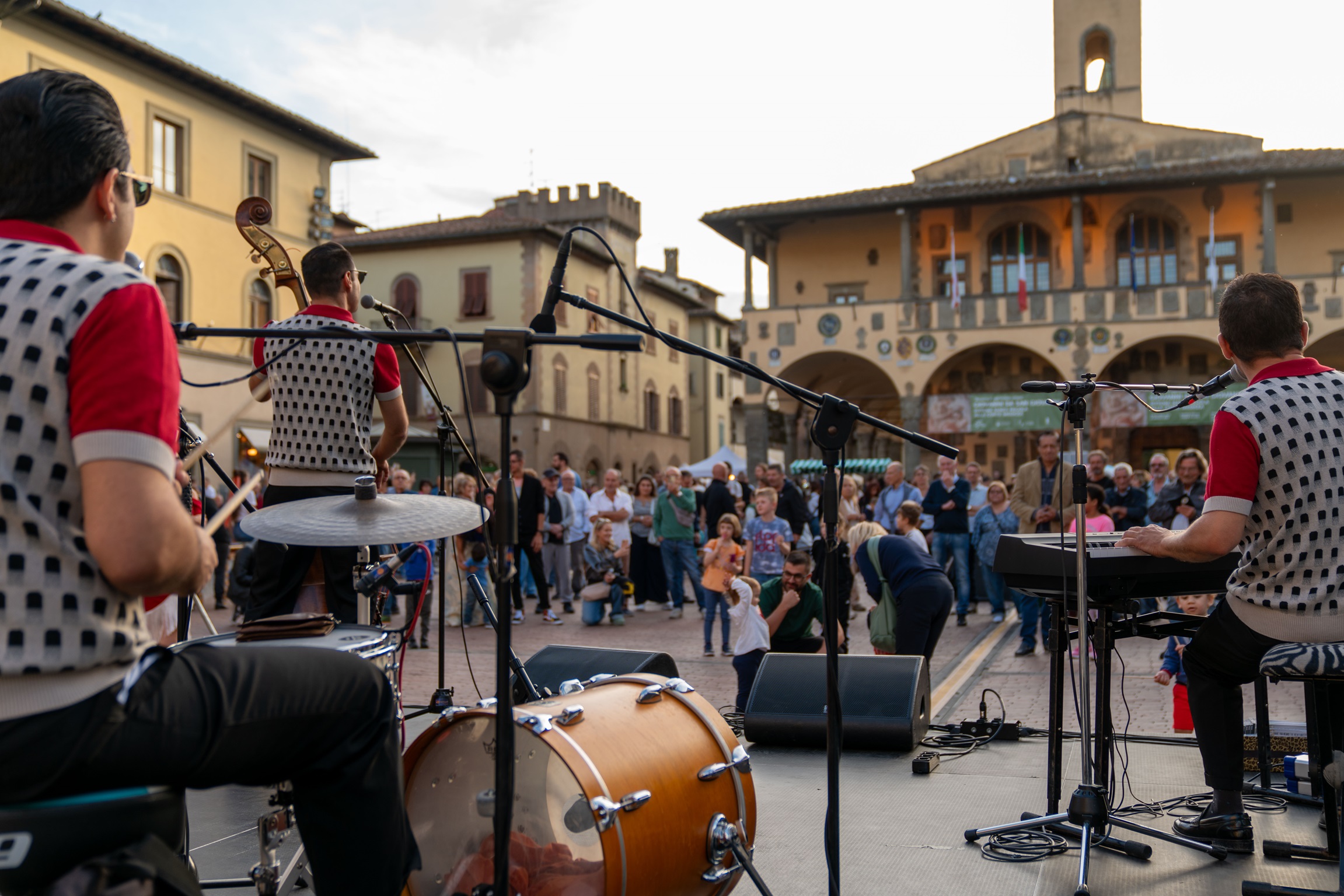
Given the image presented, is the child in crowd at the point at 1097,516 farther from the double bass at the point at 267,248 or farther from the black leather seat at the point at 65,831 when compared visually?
the black leather seat at the point at 65,831

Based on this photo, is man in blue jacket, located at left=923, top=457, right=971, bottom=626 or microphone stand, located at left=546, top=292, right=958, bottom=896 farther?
man in blue jacket, located at left=923, top=457, right=971, bottom=626

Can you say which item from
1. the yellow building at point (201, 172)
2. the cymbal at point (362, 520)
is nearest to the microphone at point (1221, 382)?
the cymbal at point (362, 520)

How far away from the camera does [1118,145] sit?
1298 inches

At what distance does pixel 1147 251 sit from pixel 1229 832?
95.8ft

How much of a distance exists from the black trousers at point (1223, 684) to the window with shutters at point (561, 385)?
35.9 m

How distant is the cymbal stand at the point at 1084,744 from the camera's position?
3.90 metres

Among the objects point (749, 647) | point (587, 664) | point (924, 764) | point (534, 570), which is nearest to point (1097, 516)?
point (749, 647)

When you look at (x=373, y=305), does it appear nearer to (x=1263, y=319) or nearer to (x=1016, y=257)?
(x=1263, y=319)

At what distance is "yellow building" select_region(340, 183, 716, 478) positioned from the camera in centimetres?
3853

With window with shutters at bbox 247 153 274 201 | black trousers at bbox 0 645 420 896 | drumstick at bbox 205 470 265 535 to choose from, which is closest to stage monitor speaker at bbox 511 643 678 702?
drumstick at bbox 205 470 265 535

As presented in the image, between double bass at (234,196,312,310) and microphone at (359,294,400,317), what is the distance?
1.70 ft

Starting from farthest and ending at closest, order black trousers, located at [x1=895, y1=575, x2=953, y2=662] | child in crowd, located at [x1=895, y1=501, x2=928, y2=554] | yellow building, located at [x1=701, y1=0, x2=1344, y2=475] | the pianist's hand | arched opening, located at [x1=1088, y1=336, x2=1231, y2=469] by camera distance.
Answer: yellow building, located at [x1=701, y1=0, x2=1344, y2=475] < arched opening, located at [x1=1088, y1=336, x2=1231, y2=469] < child in crowd, located at [x1=895, y1=501, x2=928, y2=554] < black trousers, located at [x1=895, y1=575, x2=953, y2=662] < the pianist's hand

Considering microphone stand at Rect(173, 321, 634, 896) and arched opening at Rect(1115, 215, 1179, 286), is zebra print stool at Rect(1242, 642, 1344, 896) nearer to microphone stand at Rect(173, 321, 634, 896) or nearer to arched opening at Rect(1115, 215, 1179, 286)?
microphone stand at Rect(173, 321, 634, 896)

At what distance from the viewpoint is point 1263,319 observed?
3826 millimetres
